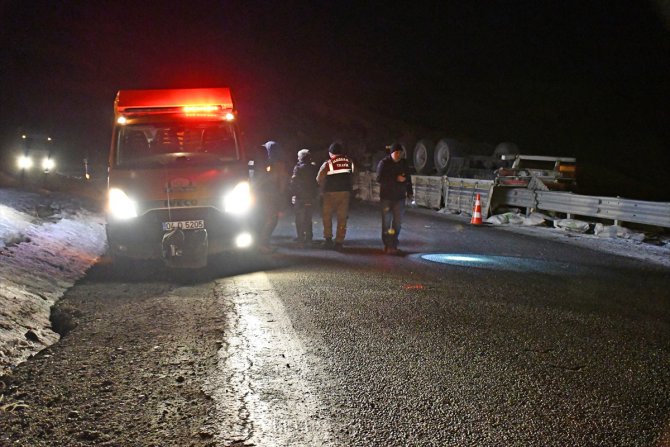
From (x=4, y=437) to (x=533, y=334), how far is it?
4.32 metres

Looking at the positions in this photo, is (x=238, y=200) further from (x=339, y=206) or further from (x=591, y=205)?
(x=591, y=205)

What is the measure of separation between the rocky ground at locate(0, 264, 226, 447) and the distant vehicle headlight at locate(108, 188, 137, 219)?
2035 millimetres

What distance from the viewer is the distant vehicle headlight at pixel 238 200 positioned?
28.9 ft

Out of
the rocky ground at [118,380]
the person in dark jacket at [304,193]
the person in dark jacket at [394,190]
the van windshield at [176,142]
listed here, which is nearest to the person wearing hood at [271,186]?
the person in dark jacket at [304,193]

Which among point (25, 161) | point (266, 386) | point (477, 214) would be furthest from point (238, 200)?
point (25, 161)

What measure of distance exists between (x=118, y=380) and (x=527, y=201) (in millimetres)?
14308

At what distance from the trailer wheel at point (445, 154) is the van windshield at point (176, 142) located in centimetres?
1330

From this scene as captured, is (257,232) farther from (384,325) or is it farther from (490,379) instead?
(490,379)

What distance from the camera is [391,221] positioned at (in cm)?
1126

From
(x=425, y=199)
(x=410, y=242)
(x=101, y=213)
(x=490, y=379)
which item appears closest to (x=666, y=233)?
(x=410, y=242)

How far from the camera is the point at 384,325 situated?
6.04m

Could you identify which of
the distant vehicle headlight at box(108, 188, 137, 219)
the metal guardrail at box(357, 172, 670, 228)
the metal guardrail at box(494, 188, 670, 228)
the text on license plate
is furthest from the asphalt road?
the metal guardrail at box(357, 172, 670, 228)

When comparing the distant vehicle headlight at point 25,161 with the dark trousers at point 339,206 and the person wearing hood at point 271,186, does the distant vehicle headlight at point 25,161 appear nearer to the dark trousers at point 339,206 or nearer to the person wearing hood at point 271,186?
the person wearing hood at point 271,186

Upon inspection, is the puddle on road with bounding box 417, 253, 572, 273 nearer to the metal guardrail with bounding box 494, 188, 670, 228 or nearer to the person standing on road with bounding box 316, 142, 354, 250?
the person standing on road with bounding box 316, 142, 354, 250
